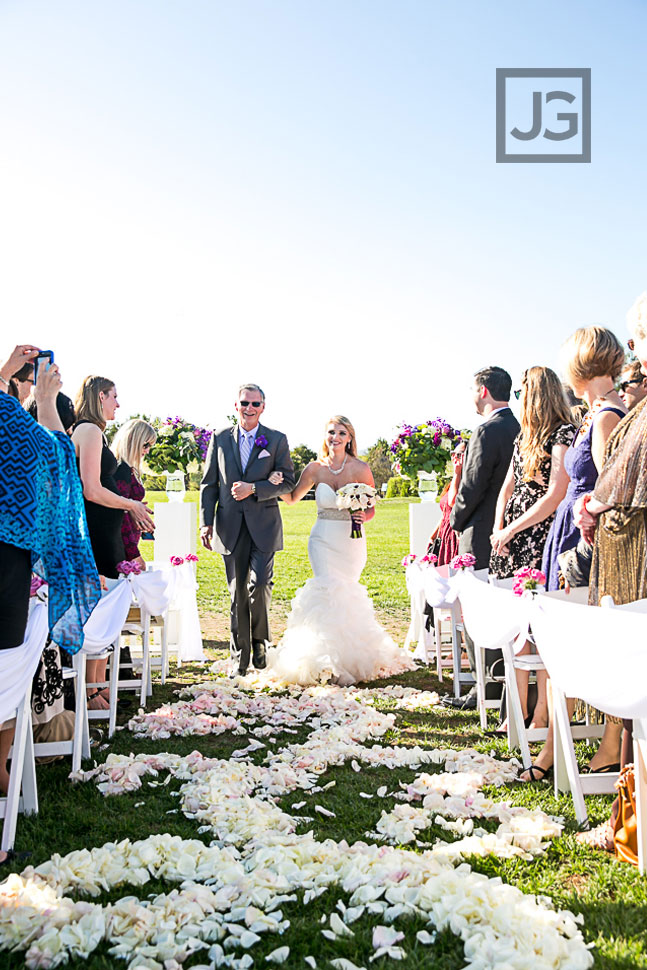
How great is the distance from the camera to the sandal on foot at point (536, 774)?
384 cm

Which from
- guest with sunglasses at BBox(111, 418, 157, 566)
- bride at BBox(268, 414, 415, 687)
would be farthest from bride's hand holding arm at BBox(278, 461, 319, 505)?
guest with sunglasses at BBox(111, 418, 157, 566)

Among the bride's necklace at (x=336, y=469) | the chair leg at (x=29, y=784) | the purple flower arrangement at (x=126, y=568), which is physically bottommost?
the chair leg at (x=29, y=784)

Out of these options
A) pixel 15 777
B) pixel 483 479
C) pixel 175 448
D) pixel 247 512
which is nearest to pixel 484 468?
Result: pixel 483 479

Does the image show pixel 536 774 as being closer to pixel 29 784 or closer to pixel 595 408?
pixel 595 408

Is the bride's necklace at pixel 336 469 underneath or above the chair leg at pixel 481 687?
above

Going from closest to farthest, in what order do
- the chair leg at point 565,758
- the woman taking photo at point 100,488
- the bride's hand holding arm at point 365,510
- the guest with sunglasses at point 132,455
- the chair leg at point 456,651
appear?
the chair leg at point 565,758 → the woman taking photo at point 100,488 → the chair leg at point 456,651 → the guest with sunglasses at point 132,455 → the bride's hand holding arm at point 365,510

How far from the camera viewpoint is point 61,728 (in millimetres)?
4266

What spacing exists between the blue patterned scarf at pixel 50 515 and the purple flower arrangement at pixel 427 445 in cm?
576

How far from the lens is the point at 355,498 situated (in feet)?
22.8

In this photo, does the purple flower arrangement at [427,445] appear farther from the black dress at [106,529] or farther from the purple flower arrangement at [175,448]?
the black dress at [106,529]

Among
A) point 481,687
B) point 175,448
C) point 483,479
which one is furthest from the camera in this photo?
point 175,448

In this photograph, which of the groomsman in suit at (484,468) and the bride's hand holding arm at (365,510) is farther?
the bride's hand holding arm at (365,510)

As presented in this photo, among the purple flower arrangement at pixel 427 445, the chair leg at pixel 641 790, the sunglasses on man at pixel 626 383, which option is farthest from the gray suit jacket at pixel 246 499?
the chair leg at pixel 641 790

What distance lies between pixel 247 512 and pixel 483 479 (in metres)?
2.36
